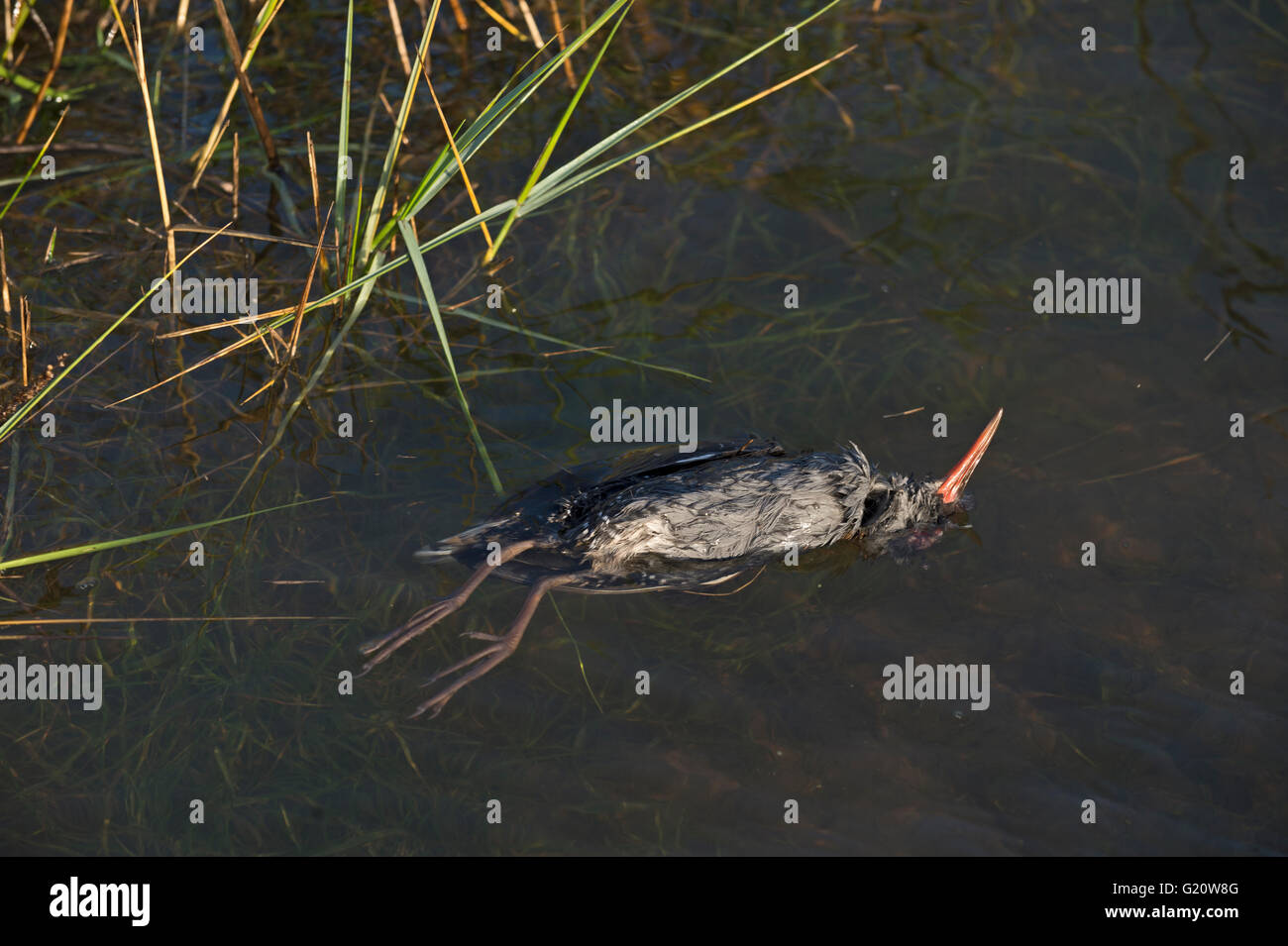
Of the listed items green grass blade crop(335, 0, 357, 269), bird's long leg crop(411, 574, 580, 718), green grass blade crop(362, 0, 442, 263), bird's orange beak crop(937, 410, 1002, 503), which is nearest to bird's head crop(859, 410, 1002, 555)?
bird's orange beak crop(937, 410, 1002, 503)

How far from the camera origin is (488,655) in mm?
4297

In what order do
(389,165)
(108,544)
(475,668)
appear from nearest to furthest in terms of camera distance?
(108,544)
(475,668)
(389,165)

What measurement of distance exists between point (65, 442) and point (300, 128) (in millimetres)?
2090

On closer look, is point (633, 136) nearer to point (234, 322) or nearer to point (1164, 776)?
point (234, 322)

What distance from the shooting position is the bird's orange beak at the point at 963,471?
15.0ft

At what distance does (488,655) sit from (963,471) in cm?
189

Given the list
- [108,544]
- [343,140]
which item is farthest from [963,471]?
[108,544]

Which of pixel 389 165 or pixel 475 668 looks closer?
pixel 475 668

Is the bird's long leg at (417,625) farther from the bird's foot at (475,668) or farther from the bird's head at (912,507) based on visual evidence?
the bird's head at (912,507)

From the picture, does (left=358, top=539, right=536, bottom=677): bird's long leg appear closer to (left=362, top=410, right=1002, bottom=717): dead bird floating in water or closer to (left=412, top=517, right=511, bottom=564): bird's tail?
(left=362, top=410, right=1002, bottom=717): dead bird floating in water

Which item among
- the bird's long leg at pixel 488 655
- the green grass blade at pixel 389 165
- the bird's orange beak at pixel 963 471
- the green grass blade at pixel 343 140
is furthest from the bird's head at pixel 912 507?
the green grass blade at pixel 343 140

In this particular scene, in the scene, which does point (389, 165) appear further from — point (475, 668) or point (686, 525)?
point (475, 668)

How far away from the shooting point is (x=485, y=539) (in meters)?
4.58
